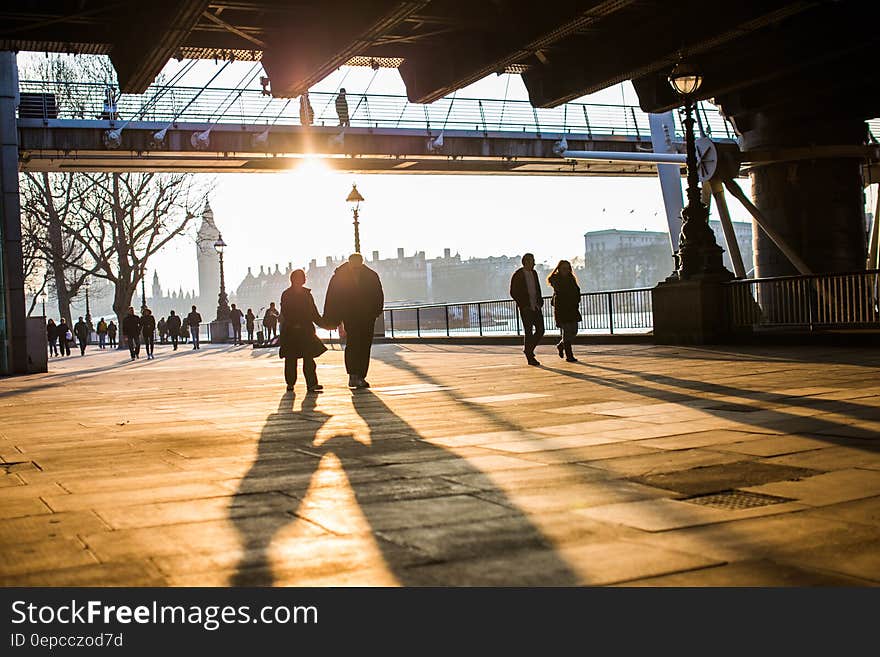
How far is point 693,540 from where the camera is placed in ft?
12.0

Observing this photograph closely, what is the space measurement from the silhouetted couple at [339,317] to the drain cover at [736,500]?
25.9 ft

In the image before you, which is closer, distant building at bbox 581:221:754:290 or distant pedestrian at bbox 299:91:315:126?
distant pedestrian at bbox 299:91:315:126

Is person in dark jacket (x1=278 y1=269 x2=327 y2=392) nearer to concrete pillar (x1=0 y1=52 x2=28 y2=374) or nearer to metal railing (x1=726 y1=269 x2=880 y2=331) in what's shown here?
metal railing (x1=726 y1=269 x2=880 y2=331)

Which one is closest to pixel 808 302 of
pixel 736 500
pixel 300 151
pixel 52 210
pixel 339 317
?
pixel 339 317

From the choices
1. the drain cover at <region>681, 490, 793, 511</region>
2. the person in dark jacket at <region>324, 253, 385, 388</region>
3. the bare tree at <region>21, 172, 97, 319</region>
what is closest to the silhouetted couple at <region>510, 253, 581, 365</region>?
the person in dark jacket at <region>324, 253, 385, 388</region>

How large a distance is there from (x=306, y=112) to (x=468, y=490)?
36.7 metres

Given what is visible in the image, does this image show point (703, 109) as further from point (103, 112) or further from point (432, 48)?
point (432, 48)

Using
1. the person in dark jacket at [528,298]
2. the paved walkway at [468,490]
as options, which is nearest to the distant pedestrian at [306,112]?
the person in dark jacket at [528,298]

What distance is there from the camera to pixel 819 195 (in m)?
24.5

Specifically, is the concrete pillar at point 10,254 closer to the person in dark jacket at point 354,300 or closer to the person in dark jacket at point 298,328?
the person in dark jacket at point 298,328

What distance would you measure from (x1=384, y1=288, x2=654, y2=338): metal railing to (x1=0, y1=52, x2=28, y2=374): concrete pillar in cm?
1330

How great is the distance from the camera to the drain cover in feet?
14.0

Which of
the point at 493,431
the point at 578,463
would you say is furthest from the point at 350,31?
the point at 578,463
